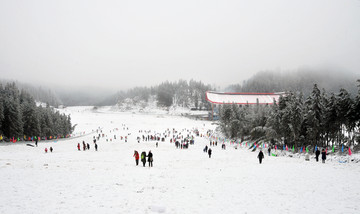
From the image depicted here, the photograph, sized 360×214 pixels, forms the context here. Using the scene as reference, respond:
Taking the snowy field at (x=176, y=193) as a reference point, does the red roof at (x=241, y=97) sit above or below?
above

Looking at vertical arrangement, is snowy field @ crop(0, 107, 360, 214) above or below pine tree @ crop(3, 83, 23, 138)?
below

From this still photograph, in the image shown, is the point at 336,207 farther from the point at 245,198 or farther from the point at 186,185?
the point at 186,185

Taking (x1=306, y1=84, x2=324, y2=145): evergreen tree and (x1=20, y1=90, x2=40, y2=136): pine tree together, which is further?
(x1=20, y1=90, x2=40, y2=136): pine tree

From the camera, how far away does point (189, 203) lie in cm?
870

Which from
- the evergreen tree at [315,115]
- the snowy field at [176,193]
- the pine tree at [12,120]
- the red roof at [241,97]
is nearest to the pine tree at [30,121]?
the pine tree at [12,120]

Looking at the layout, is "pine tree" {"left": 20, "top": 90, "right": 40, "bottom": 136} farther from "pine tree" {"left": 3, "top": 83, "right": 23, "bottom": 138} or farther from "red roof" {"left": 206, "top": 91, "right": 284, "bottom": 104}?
"red roof" {"left": 206, "top": 91, "right": 284, "bottom": 104}

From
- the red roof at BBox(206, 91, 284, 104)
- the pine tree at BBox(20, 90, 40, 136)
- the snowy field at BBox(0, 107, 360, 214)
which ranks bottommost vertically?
the snowy field at BBox(0, 107, 360, 214)

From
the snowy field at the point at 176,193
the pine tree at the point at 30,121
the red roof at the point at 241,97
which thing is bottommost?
the snowy field at the point at 176,193

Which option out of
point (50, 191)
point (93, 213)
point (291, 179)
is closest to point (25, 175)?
point (50, 191)

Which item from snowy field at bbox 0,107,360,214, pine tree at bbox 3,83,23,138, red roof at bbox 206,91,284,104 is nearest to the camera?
snowy field at bbox 0,107,360,214

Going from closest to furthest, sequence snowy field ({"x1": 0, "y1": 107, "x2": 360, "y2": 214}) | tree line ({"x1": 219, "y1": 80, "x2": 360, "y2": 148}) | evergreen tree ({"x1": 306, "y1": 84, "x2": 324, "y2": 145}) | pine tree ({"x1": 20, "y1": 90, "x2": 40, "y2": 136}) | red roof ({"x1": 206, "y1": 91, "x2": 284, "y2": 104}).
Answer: snowy field ({"x1": 0, "y1": 107, "x2": 360, "y2": 214})
tree line ({"x1": 219, "y1": 80, "x2": 360, "y2": 148})
evergreen tree ({"x1": 306, "y1": 84, "x2": 324, "y2": 145})
pine tree ({"x1": 20, "y1": 90, "x2": 40, "y2": 136})
red roof ({"x1": 206, "y1": 91, "x2": 284, "y2": 104})

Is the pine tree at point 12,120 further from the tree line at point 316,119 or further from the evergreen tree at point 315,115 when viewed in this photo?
the evergreen tree at point 315,115

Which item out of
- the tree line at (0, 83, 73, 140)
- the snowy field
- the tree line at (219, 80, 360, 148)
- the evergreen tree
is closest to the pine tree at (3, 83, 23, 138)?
the tree line at (0, 83, 73, 140)

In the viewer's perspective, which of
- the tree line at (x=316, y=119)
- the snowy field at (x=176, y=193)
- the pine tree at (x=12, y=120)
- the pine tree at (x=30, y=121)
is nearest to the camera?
the snowy field at (x=176, y=193)
